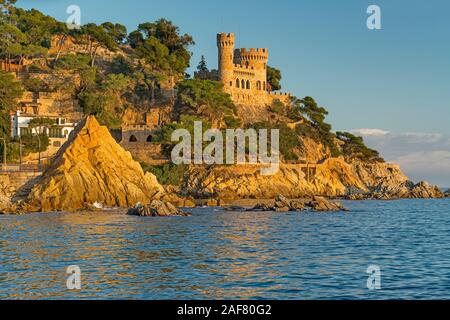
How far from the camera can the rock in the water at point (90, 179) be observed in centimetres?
6378

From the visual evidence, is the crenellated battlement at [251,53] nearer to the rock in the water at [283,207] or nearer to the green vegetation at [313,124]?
the green vegetation at [313,124]

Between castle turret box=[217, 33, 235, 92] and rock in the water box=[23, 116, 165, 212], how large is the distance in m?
46.2

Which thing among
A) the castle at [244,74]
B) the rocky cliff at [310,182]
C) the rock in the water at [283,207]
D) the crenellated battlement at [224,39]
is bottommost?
the rock in the water at [283,207]

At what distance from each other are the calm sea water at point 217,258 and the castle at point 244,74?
6143 cm

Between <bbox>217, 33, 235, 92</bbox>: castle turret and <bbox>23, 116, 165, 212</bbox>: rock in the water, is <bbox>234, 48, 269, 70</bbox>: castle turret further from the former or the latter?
<bbox>23, 116, 165, 212</bbox>: rock in the water

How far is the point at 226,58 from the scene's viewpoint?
378ft

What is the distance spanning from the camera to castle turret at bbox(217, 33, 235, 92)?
11488cm

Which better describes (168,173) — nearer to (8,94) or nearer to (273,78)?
(8,94)

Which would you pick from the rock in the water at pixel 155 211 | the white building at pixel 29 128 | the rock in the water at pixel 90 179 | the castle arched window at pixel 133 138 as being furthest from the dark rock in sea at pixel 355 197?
the rock in the water at pixel 155 211

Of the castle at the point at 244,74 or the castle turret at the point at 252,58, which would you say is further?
the castle turret at the point at 252,58

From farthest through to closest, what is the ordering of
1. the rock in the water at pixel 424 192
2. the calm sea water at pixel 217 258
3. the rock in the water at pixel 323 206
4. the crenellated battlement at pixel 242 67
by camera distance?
1. the crenellated battlement at pixel 242 67
2. the rock in the water at pixel 424 192
3. the rock in the water at pixel 323 206
4. the calm sea water at pixel 217 258

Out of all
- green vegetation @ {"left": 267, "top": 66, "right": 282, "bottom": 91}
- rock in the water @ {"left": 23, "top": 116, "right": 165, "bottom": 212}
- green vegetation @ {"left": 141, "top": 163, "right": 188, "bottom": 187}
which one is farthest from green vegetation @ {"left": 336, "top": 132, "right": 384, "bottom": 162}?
rock in the water @ {"left": 23, "top": 116, "right": 165, "bottom": 212}

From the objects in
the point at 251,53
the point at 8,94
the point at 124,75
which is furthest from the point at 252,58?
the point at 8,94

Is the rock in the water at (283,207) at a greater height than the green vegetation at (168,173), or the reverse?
the green vegetation at (168,173)
